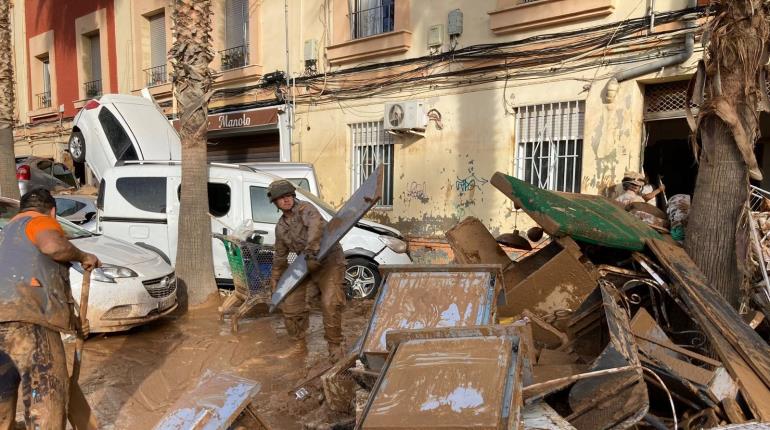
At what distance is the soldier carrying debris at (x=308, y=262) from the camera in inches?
191

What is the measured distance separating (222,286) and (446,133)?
4407 mm

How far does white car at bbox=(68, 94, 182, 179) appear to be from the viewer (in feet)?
26.9

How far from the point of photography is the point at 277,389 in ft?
14.3

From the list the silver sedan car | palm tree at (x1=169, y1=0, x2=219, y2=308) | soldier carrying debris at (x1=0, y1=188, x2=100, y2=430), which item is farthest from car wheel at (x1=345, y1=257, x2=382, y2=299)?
the silver sedan car

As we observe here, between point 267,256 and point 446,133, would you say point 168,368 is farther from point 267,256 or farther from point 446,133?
point 446,133

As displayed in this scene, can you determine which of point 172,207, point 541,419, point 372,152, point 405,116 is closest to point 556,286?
point 541,419

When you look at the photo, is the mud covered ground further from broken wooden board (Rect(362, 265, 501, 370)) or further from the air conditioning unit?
the air conditioning unit

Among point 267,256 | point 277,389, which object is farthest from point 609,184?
point 277,389

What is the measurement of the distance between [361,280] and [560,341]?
370 centimetres

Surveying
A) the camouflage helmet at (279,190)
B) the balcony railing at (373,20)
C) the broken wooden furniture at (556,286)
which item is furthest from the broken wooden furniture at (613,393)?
the balcony railing at (373,20)

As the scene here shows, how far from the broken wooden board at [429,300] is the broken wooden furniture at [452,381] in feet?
1.98

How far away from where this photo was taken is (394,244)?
7125 mm

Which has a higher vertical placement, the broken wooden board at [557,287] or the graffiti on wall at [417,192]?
the graffiti on wall at [417,192]

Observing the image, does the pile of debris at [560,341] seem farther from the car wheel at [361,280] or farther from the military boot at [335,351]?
the car wheel at [361,280]
